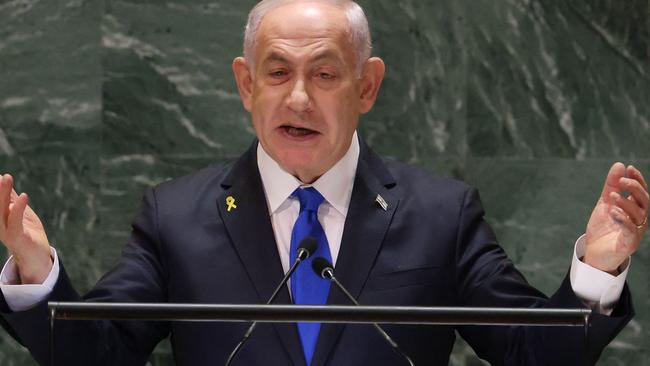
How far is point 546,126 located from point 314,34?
5.34 feet

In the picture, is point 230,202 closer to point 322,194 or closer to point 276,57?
point 322,194

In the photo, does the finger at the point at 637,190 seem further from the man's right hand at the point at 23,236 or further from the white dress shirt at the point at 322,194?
the man's right hand at the point at 23,236

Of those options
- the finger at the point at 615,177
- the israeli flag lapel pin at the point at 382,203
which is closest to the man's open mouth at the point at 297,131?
the israeli flag lapel pin at the point at 382,203

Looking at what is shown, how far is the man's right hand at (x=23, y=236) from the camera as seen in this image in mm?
2668

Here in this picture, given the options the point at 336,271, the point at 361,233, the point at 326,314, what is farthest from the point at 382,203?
the point at 326,314

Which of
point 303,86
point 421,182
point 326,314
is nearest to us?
point 326,314

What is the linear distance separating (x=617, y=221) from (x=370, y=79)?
94cm

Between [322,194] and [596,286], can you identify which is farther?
[322,194]

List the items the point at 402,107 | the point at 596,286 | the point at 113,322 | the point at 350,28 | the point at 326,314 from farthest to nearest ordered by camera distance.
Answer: the point at 402,107 → the point at 350,28 → the point at 113,322 → the point at 596,286 → the point at 326,314

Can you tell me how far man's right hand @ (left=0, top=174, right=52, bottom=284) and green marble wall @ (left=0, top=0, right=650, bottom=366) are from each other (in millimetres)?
1851

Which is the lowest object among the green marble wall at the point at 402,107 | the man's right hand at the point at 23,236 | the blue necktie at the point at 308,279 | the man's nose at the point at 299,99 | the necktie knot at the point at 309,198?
the green marble wall at the point at 402,107

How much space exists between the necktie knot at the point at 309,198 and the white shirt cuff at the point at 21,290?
2.35ft

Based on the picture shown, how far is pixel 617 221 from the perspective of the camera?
2725 mm

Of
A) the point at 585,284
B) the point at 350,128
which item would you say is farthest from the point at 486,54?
the point at 585,284
